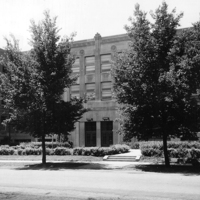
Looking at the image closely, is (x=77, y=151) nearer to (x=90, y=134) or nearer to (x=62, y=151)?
(x=62, y=151)

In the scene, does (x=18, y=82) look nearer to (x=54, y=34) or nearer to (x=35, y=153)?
(x=54, y=34)

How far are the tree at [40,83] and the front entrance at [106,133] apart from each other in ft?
72.2

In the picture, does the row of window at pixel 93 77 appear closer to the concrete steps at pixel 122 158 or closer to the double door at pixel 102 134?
the double door at pixel 102 134

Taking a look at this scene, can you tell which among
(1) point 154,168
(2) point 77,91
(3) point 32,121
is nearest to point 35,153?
(3) point 32,121

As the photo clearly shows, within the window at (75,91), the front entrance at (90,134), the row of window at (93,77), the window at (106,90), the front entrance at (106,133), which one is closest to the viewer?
the front entrance at (106,133)

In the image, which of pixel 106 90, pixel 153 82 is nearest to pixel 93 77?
pixel 106 90

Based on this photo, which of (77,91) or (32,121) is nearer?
(32,121)

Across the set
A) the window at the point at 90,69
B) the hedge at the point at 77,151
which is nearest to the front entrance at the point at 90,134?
the window at the point at 90,69

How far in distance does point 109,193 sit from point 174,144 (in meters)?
24.1

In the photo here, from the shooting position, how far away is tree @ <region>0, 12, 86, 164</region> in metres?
19.1

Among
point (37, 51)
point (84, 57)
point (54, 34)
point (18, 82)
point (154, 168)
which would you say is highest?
point (84, 57)

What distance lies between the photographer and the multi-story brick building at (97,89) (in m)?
41.6

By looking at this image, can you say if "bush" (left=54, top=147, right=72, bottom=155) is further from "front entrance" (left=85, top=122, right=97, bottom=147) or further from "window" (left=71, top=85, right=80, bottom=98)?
"window" (left=71, top=85, right=80, bottom=98)

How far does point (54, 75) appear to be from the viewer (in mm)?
19484
